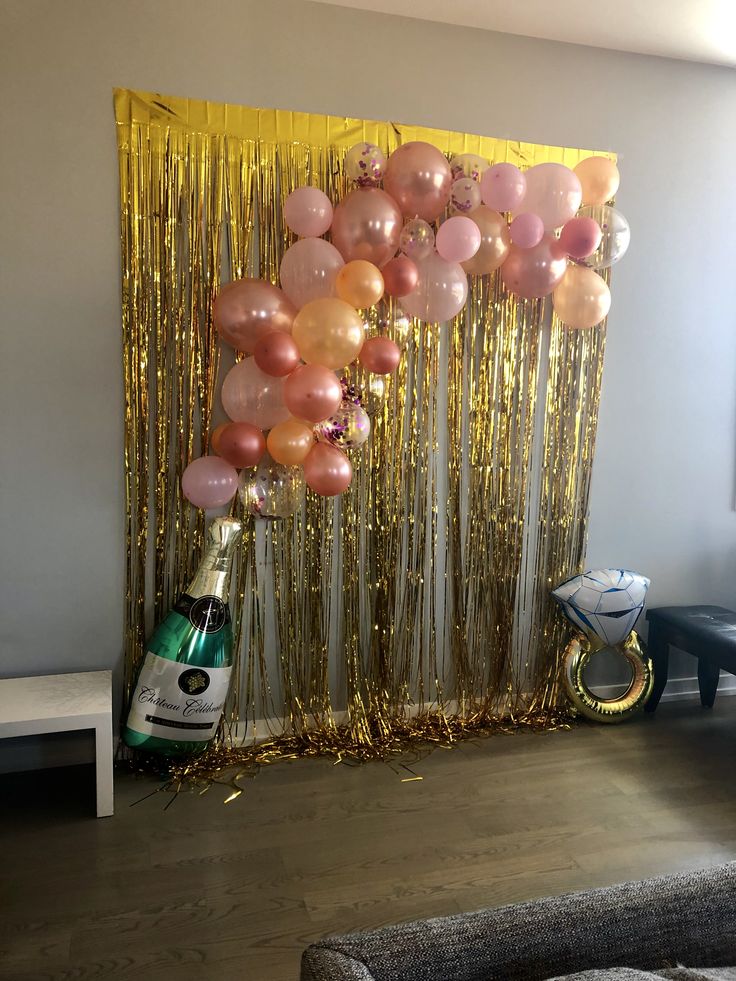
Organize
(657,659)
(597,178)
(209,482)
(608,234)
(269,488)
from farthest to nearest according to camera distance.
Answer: (657,659), (597,178), (608,234), (269,488), (209,482)

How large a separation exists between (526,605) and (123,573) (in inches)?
60.2

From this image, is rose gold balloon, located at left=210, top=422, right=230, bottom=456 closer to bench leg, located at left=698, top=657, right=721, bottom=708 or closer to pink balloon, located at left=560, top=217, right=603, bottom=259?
pink balloon, located at left=560, top=217, right=603, bottom=259

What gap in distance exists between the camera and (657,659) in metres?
3.19

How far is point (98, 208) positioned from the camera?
245 centimetres

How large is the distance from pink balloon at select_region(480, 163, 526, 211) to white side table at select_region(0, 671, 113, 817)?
6.57 ft

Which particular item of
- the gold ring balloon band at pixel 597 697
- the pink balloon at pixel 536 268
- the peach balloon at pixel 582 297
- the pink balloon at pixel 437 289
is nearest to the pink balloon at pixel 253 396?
the pink balloon at pixel 437 289

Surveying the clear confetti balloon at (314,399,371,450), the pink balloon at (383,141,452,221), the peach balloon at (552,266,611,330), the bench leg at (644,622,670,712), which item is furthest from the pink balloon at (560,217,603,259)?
the bench leg at (644,622,670,712)

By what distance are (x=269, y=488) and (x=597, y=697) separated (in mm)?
1573

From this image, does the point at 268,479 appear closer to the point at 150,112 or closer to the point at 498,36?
the point at 150,112

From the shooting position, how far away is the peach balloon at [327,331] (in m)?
2.29

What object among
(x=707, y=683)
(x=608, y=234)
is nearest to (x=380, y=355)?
(x=608, y=234)

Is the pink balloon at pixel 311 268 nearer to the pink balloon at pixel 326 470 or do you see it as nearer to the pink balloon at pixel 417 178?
the pink balloon at pixel 417 178

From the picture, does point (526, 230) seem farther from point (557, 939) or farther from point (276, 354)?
point (557, 939)

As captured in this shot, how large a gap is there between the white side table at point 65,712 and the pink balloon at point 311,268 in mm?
1374
